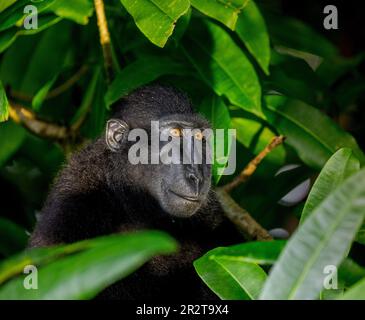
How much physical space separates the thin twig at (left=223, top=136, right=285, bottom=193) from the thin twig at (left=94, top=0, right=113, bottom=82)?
828mm

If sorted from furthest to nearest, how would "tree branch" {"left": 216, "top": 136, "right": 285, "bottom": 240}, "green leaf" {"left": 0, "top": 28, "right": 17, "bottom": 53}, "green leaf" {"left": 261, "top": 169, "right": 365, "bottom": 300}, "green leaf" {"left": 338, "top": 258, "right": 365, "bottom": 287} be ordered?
"tree branch" {"left": 216, "top": 136, "right": 285, "bottom": 240} < "green leaf" {"left": 0, "top": 28, "right": 17, "bottom": 53} < "green leaf" {"left": 338, "top": 258, "right": 365, "bottom": 287} < "green leaf" {"left": 261, "top": 169, "right": 365, "bottom": 300}

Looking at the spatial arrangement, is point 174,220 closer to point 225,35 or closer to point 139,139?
point 139,139

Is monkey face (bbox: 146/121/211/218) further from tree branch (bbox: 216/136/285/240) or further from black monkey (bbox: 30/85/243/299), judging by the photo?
tree branch (bbox: 216/136/285/240)

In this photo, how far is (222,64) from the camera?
Result: 401 centimetres

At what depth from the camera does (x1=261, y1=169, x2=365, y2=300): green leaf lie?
1.71 meters

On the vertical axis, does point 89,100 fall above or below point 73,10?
below

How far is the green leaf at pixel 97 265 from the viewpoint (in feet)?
5.05

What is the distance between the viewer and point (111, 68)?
13.9ft

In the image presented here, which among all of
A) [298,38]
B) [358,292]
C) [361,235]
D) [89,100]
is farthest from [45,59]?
[358,292]

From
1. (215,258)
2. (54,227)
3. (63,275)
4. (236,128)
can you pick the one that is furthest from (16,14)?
(63,275)

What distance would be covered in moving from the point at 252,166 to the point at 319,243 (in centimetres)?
212

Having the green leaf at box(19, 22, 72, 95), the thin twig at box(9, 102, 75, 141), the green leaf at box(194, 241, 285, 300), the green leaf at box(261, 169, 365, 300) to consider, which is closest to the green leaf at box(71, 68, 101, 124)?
the thin twig at box(9, 102, 75, 141)

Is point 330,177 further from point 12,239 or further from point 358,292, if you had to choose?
point 12,239
